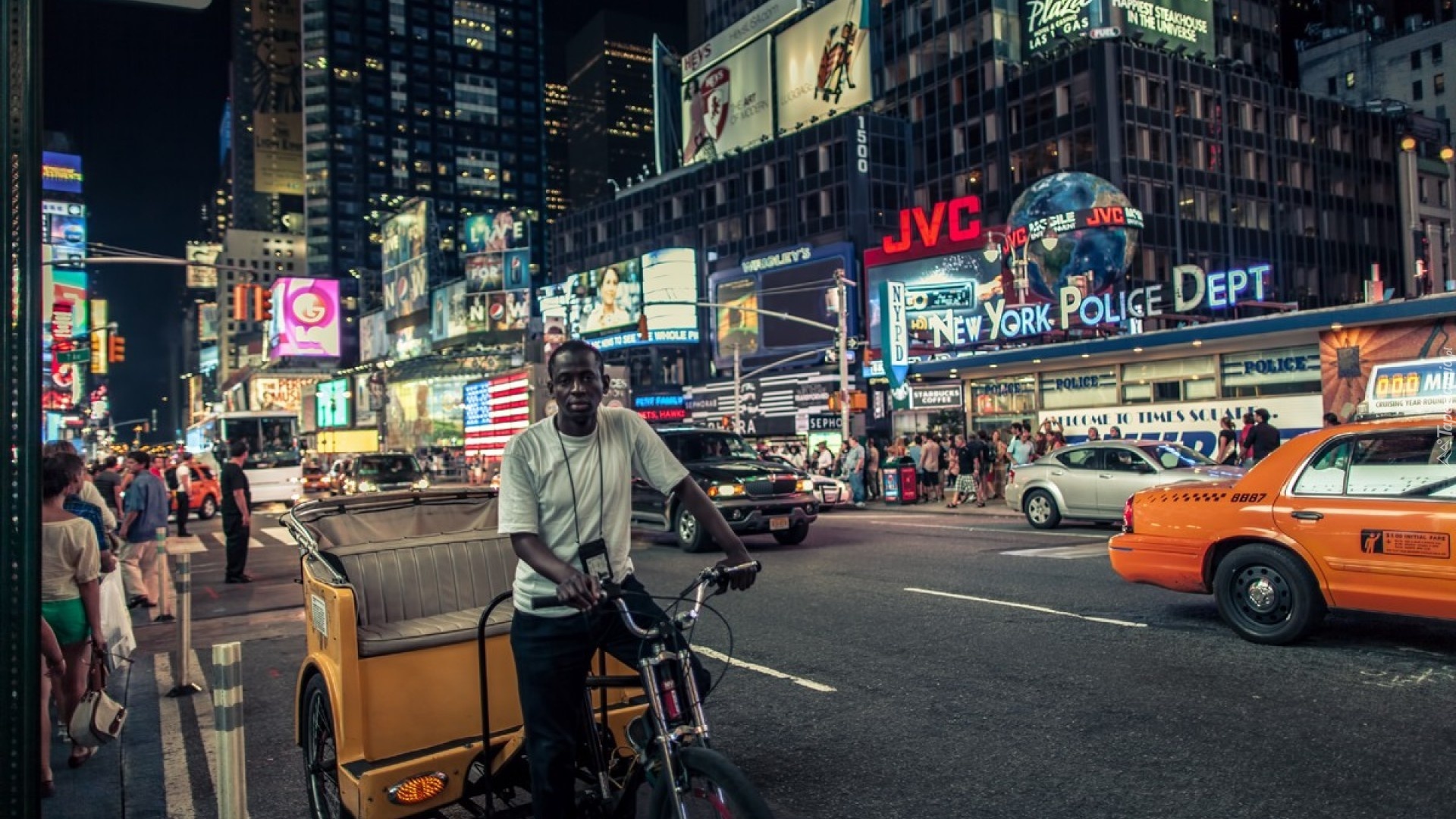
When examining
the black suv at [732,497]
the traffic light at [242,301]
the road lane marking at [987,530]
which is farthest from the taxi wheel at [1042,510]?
the traffic light at [242,301]

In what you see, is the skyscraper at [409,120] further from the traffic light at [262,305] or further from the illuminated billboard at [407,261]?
the traffic light at [262,305]

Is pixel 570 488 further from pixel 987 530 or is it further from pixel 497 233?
pixel 497 233

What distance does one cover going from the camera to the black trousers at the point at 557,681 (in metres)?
3.44

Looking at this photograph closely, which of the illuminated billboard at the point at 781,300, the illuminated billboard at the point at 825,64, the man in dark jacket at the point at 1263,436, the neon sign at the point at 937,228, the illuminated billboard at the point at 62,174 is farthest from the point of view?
the illuminated billboard at the point at 62,174

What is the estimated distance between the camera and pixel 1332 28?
296ft

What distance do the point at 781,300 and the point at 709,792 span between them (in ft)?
208

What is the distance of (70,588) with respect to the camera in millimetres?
5746

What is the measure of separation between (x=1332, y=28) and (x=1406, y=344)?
88057 mm

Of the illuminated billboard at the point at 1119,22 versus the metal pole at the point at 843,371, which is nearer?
the metal pole at the point at 843,371

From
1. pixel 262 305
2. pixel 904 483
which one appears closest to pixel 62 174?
pixel 262 305

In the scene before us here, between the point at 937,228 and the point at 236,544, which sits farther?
the point at 937,228

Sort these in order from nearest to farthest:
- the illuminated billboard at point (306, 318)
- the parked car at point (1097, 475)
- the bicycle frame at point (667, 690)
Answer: the bicycle frame at point (667, 690), the parked car at point (1097, 475), the illuminated billboard at point (306, 318)

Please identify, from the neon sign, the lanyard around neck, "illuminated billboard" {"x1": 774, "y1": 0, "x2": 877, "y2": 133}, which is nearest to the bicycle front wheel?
the lanyard around neck

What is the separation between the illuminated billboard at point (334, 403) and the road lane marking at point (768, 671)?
6921 cm
